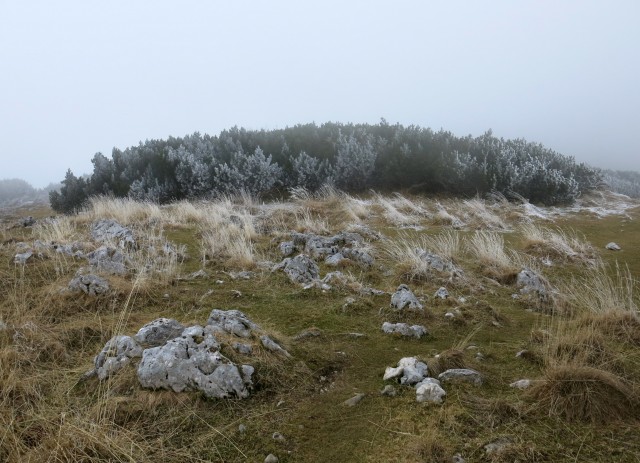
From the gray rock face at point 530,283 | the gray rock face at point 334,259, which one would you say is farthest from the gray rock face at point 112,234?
the gray rock face at point 530,283

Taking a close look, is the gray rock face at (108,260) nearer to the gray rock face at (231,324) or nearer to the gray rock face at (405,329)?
the gray rock face at (231,324)

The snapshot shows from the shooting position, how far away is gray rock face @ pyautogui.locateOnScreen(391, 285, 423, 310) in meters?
4.57

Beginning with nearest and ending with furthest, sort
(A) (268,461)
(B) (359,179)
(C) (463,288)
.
→ (A) (268,461)
(C) (463,288)
(B) (359,179)

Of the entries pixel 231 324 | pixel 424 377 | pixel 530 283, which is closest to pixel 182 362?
pixel 231 324

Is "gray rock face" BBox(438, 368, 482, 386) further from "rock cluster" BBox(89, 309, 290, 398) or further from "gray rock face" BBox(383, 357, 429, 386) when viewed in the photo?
"rock cluster" BBox(89, 309, 290, 398)

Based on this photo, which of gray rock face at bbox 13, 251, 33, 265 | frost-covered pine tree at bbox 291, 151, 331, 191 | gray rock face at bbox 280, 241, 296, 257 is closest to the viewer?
gray rock face at bbox 13, 251, 33, 265

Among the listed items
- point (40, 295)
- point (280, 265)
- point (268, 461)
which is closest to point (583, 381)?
point (268, 461)

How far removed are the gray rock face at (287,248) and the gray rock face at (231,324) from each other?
318cm

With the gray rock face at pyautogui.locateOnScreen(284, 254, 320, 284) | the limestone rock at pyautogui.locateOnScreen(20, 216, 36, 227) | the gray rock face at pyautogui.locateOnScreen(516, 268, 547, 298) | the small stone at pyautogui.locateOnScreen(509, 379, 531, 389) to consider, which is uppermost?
the limestone rock at pyautogui.locateOnScreen(20, 216, 36, 227)

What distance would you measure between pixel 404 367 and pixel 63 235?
6617 mm

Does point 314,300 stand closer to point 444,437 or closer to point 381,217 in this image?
point 444,437

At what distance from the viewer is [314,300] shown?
5.06 metres

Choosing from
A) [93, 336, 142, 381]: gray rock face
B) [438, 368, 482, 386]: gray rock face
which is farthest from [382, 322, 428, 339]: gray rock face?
[93, 336, 142, 381]: gray rock face

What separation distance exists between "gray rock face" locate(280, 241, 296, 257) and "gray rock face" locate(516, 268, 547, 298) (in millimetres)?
3395
